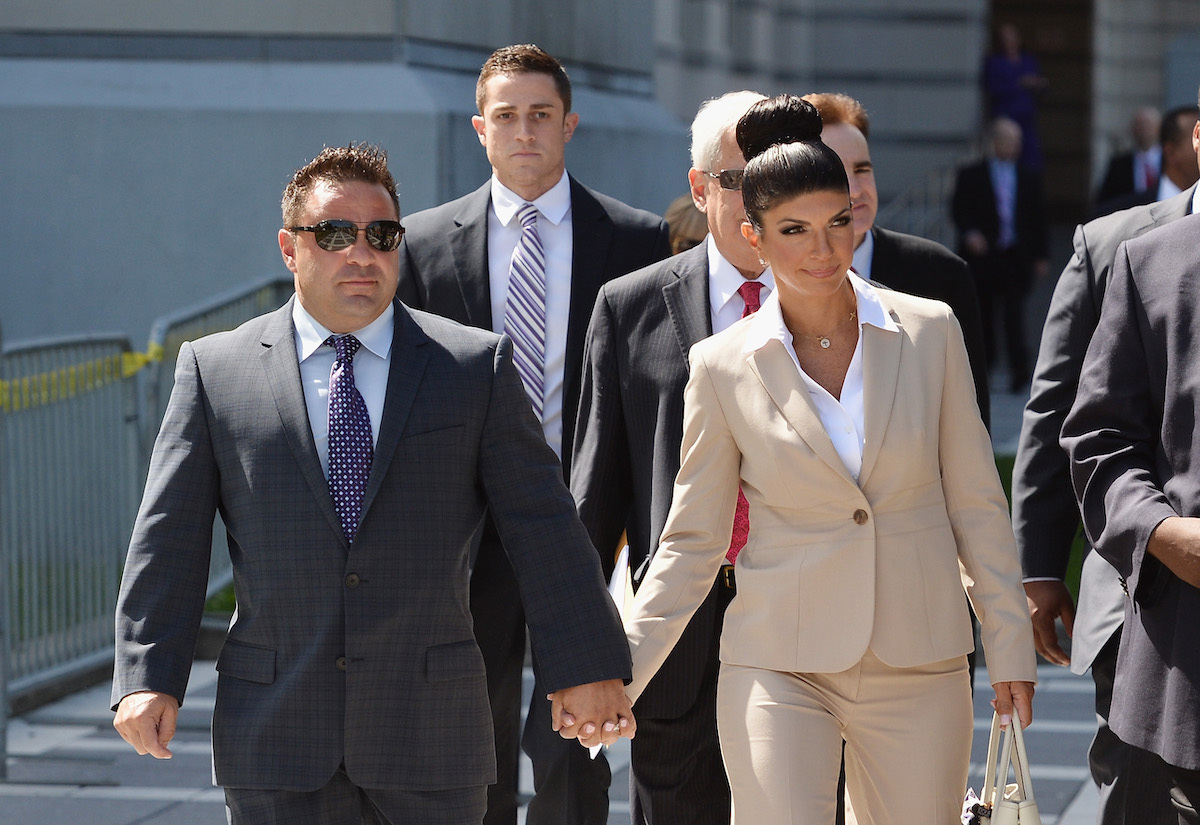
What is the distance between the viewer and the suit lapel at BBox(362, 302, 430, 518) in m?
4.04

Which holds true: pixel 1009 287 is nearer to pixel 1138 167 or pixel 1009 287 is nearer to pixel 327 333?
pixel 1138 167

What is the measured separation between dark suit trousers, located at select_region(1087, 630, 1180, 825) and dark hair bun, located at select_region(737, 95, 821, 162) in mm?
1389

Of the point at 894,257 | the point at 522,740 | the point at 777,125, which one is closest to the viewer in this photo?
the point at 777,125

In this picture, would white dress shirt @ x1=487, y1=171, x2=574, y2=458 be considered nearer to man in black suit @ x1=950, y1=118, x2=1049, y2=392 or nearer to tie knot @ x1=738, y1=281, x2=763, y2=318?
tie knot @ x1=738, y1=281, x2=763, y2=318

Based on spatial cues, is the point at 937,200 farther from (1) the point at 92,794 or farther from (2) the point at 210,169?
(1) the point at 92,794

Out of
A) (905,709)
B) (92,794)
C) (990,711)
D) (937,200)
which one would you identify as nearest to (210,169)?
(92,794)

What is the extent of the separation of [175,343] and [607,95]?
17.5 feet

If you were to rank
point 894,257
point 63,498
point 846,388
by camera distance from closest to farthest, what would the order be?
point 846,388 → point 894,257 → point 63,498

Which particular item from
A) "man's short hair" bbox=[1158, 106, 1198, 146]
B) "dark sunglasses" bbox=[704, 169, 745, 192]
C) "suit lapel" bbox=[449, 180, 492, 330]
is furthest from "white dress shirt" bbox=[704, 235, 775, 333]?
"man's short hair" bbox=[1158, 106, 1198, 146]

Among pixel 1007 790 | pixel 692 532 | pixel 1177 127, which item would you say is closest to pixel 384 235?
pixel 692 532

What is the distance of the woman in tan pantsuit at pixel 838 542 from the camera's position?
410 centimetres

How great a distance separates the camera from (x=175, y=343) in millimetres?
9016

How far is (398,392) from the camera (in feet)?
13.5

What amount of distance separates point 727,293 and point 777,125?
0.65 metres
